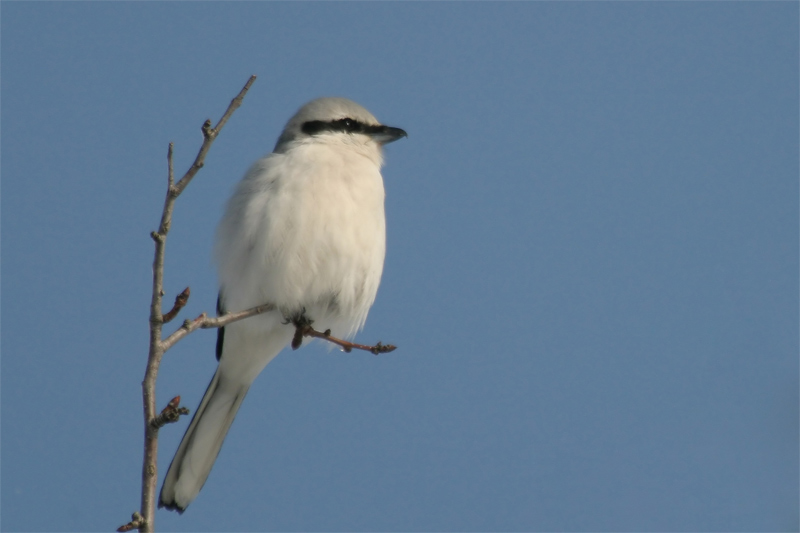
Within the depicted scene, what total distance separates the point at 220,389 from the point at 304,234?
1.10m

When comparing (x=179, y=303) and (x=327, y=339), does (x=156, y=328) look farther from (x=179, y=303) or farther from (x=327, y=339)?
(x=327, y=339)

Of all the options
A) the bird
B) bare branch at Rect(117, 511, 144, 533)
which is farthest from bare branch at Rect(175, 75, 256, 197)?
the bird

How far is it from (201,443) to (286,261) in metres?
1.00

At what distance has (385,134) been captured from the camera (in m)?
4.46

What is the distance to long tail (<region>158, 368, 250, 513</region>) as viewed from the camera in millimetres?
3801

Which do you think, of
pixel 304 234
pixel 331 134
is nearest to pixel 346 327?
pixel 304 234

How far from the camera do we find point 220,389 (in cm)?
430

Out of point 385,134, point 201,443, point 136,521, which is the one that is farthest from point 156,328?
point 385,134

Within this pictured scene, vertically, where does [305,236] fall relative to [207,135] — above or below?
above

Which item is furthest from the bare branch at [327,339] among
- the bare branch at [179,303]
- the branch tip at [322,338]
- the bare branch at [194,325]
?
the bare branch at [179,303]

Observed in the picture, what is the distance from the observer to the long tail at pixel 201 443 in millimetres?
3801

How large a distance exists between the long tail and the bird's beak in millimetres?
1479

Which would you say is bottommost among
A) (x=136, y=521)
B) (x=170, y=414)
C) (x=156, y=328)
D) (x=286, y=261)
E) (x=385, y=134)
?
(x=136, y=521)

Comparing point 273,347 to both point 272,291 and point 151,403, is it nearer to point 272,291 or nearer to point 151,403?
point 272,291
